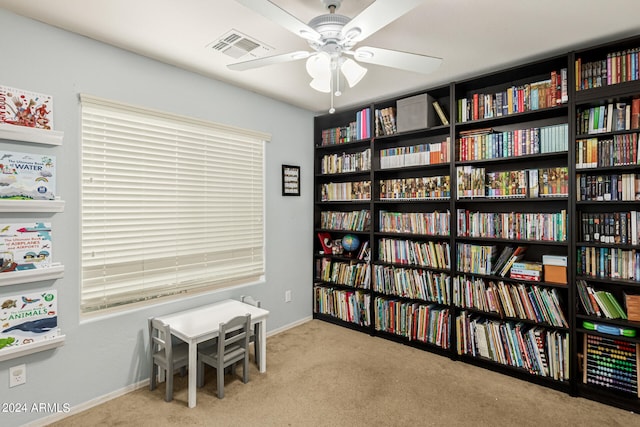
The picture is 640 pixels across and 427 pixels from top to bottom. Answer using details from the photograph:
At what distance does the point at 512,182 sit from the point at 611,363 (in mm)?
1399

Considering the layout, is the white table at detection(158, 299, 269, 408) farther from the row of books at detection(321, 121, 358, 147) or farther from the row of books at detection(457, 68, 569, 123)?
the row of books at detection(457, 68, 569, 123)

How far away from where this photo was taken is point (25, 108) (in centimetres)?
192

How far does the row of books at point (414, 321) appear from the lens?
2943mm

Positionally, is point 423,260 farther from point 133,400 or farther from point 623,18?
point 133,400

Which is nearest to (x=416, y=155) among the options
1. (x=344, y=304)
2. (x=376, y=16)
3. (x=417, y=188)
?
(x=417, y=188)

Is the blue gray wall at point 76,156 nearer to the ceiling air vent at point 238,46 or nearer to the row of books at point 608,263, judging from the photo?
the ceiling air vent at point 238,46

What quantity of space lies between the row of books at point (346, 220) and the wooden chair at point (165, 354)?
6.47 feet

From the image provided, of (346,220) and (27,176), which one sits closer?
(27,176)

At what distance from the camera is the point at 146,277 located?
2.51m

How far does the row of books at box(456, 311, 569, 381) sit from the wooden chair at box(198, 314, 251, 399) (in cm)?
181

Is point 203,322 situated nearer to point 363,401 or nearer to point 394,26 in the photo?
point 363,401

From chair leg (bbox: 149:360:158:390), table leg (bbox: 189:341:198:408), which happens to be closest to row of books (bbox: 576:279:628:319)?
table leg (bbox: 189:341:198:408)

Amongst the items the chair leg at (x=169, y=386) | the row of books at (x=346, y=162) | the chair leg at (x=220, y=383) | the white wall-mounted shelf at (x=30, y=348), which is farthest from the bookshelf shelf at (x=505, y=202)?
the white wall-mounted shelf at (x=30, y=348)

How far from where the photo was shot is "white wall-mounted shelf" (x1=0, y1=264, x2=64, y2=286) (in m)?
1.85
